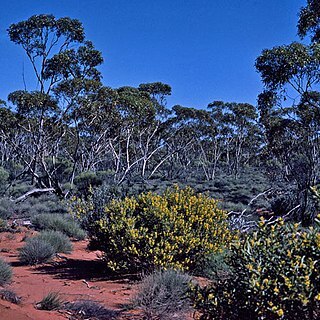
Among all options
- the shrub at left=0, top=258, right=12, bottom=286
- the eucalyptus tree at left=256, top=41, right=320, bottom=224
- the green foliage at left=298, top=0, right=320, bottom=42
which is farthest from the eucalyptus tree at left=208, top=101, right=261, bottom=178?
the shrub at left=0, top=258, right=12, bottom=286

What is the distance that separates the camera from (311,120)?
18.6 meters

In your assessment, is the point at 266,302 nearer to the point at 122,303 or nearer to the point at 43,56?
the point at 122,303

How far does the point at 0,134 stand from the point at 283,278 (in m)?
30.9

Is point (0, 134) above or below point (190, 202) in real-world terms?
above

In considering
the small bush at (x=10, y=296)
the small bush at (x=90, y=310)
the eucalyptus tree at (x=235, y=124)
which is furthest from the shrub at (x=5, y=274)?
the eucalyptus tree at (x=235, y=124)

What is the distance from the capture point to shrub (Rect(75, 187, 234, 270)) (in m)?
6.26

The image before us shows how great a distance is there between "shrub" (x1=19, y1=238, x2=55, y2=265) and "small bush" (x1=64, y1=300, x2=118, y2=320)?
292 centimetres

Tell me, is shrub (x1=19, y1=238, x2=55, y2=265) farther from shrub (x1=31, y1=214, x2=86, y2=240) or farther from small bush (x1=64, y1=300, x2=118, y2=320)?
small bush (x1=64, y1=300, x2=118, y2=320)

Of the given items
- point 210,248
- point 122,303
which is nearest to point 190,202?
point 210,248

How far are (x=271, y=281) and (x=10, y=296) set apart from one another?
3.44 m

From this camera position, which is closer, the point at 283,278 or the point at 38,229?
the point at 283,278

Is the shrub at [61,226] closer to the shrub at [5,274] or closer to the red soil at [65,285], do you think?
the red soil at [65,285]

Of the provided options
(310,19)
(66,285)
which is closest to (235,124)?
(310,19)

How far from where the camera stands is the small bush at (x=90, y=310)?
478 cm
